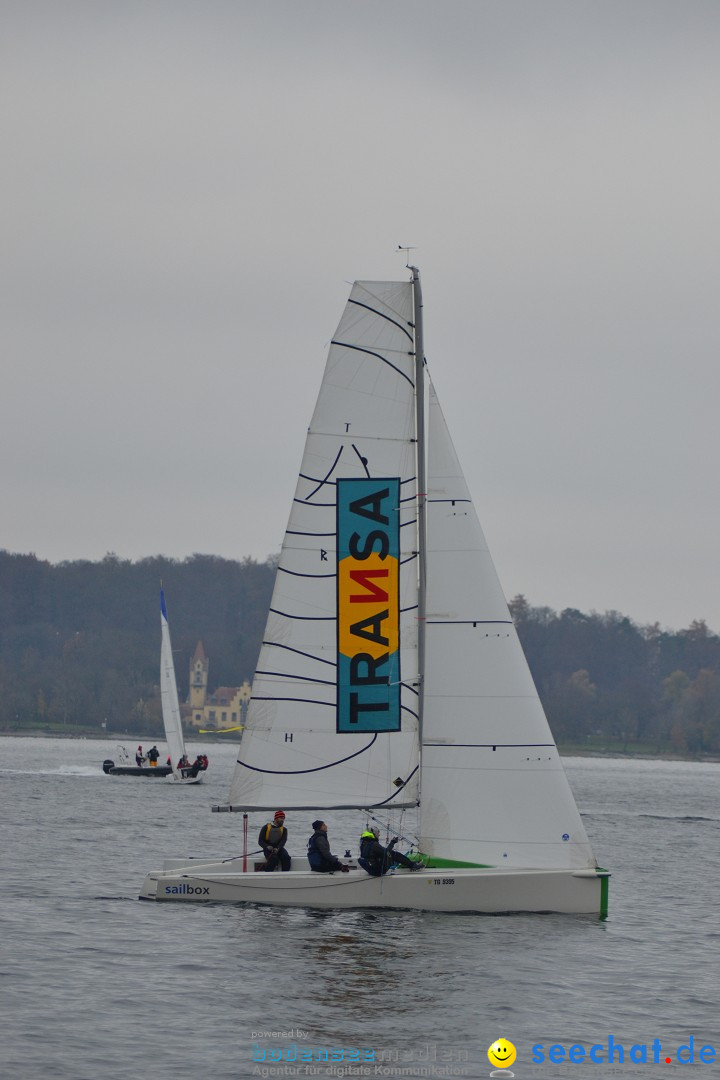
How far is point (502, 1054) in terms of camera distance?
17531 mm

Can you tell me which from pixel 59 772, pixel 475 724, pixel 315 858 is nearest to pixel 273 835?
pixel 315 858

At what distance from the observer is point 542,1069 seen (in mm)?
17172

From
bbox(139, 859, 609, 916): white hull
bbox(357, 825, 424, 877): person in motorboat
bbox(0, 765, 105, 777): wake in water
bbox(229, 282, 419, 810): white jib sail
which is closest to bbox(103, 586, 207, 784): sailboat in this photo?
bbox(0, 765, 105, 777): wake in water

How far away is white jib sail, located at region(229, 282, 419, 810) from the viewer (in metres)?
25.1

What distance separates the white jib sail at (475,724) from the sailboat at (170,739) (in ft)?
142

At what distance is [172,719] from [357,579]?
1851 inches

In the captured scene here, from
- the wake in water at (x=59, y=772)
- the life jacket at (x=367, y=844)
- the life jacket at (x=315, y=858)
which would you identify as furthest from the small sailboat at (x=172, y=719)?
the life jacket at (x=367, y=844)

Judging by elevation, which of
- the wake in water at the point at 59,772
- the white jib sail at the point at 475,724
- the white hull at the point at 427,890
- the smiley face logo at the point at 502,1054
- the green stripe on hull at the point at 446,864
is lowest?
the smiley face logo at the point at 502,1054

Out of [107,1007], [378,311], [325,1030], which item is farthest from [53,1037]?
[378,311]

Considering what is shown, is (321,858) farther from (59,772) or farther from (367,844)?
(59,772)

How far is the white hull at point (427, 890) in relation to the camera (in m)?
24.2

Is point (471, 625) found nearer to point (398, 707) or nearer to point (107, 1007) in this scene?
point (398, 707)

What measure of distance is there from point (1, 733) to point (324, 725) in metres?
165

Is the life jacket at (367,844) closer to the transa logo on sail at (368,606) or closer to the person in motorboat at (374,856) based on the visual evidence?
the person in motorboat at (374,856)
